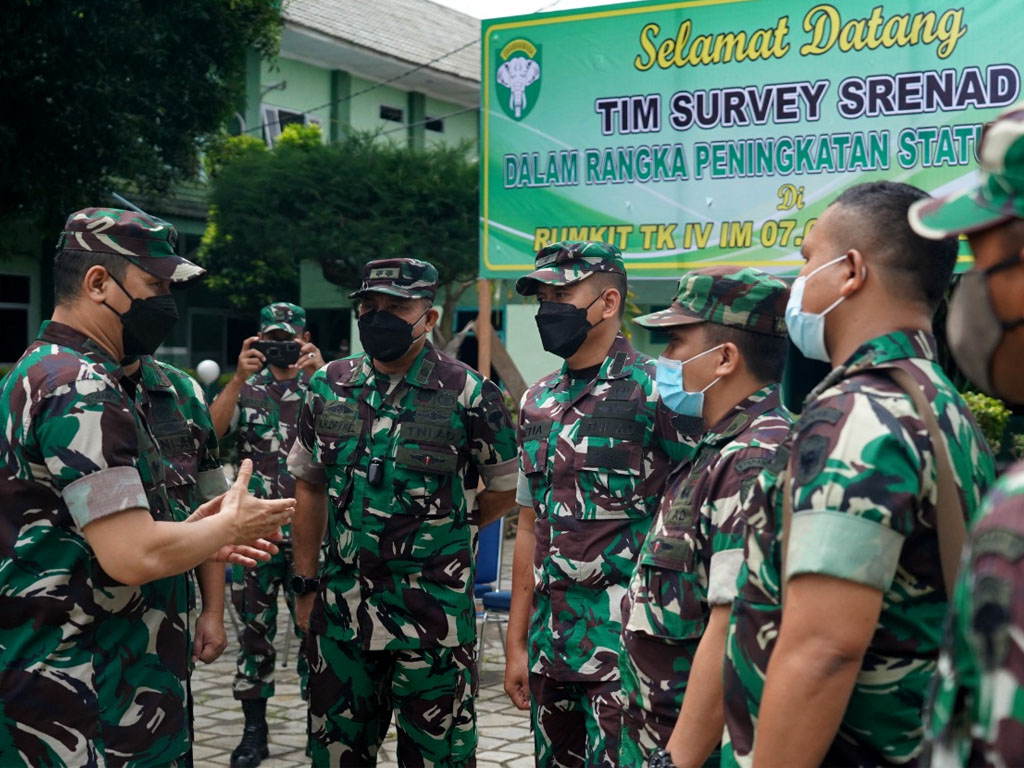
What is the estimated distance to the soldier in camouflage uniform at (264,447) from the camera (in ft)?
21.5

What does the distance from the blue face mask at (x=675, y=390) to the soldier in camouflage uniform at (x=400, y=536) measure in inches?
54.6

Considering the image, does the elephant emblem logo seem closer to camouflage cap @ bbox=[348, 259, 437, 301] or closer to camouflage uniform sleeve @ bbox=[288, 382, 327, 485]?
camouflage cap @ bbox=[348, 259, 437, 301]

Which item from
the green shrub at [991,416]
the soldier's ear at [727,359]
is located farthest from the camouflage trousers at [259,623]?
the green shrub at [991,416]

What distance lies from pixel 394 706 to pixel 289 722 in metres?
2.28

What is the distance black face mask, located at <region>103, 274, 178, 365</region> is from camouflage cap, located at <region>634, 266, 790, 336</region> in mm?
1460

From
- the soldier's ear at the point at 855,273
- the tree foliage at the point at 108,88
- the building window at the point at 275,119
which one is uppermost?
the building window at the point at 275,119

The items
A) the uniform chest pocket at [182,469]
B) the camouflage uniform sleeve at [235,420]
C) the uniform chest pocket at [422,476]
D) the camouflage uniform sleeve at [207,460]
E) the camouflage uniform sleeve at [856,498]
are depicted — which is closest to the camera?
the camouflage uniform sleeve at [856,498]

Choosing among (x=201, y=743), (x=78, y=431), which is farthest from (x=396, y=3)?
(x=78, y=431)

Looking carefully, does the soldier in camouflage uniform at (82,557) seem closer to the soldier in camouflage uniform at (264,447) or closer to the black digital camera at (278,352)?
the soldier in camouflage uniform at (264,447)

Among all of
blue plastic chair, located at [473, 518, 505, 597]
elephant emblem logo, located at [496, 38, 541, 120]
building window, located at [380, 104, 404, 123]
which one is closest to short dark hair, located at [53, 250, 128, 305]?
blue plastic chair, located at [473, 518, 505, 597]

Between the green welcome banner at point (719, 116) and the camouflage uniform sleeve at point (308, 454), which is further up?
the green welcome banner at point (719, 116)

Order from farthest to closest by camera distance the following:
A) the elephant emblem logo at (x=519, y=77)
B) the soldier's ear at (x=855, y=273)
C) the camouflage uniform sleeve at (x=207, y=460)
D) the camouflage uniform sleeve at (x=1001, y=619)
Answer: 1. the elephant emblem logo at (x=519, y=77)
2. the camouflage uniform sleeve at (x=207, y=460)
3. the soldier's ear at (x=855, y=273)
4. the camouflage uniform sleeve at (x=1001, y=619)

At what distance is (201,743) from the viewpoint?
6488mm

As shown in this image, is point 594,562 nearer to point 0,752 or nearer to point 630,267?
point 0,752
